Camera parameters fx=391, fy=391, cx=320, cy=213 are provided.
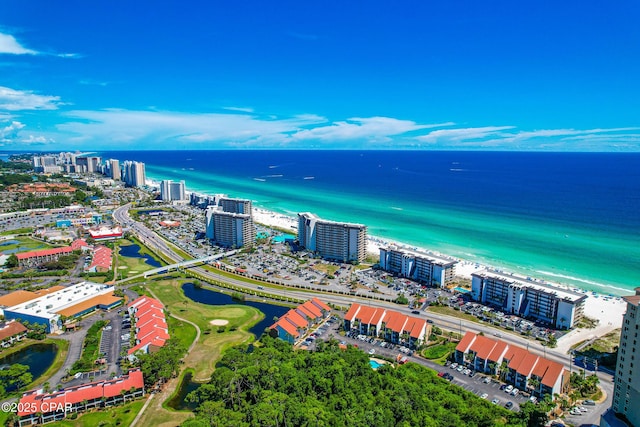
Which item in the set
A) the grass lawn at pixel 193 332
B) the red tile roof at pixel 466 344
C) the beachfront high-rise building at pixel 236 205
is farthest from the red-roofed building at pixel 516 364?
the beachfront high-rise building at pixel 236 205

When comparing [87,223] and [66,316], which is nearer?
[66,316]

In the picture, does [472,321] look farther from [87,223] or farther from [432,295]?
[87,223]

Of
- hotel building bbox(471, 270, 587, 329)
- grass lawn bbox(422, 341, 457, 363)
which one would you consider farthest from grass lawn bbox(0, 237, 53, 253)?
hotel building bbox(471, 270, 587, 329)

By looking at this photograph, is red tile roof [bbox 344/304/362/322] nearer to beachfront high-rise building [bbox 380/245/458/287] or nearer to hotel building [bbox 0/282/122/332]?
beachfront high-rise building [bbox 380/245/458/287]

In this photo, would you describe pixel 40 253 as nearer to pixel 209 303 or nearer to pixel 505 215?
pixel 209 303


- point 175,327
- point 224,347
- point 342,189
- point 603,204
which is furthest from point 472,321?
point 342,189

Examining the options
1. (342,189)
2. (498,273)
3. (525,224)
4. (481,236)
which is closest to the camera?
(498,273)

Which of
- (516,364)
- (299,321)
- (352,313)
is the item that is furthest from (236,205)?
(516,364)
